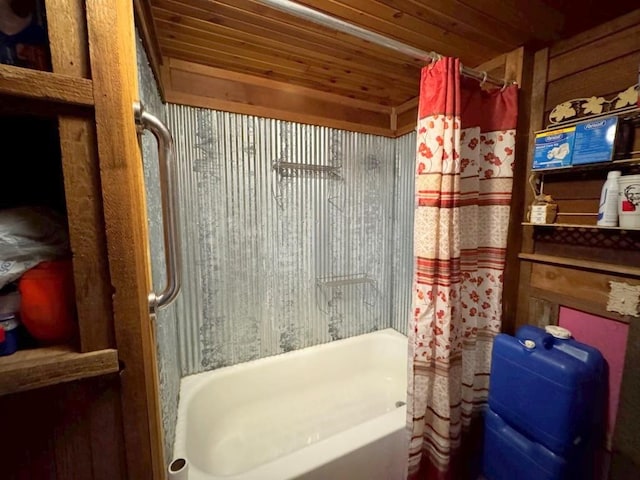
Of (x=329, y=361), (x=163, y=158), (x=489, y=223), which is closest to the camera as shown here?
(x=163, y=158)

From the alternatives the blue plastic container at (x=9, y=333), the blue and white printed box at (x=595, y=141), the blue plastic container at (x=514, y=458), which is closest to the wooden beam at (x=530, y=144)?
the blue and white printed box at (x=595, y=141)

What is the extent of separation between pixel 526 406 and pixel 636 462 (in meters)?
0.39

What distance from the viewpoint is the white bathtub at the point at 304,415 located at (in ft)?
3.56

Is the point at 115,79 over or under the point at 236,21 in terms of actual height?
under

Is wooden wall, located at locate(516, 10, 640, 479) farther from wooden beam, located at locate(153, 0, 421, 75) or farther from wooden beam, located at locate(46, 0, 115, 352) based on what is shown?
wooden beam, located at locate(46, 0, 115, 352)

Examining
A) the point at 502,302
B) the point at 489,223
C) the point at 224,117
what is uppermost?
the point at 224,117

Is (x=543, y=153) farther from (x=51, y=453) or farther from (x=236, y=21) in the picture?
(x=51, y=453)

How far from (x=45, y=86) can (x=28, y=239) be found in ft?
0.92

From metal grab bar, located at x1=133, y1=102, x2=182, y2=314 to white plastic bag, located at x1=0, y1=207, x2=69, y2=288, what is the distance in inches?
7.1

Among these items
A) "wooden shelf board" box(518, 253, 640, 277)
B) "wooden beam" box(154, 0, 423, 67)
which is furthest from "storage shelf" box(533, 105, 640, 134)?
"wooden beam" box(154, 0, 423, 67)

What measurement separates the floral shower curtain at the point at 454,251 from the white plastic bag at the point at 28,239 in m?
1.16

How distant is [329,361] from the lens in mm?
1915

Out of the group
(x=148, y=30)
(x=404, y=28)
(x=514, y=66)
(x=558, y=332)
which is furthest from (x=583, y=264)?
(x=148, y=30)

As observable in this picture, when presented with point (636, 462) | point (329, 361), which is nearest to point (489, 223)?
point (636, 462)
